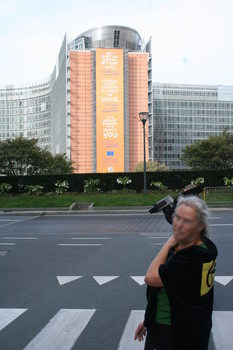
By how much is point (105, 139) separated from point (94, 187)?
74.8 meters

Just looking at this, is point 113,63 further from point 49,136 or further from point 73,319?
point 73,319

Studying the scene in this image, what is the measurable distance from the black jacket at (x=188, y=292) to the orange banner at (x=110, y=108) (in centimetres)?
10025

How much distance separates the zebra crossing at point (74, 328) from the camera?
398 centimetres

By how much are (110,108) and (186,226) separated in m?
102

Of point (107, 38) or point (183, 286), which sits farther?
point (107, 38)

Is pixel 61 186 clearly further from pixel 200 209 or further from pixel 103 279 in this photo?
pixel 200 209

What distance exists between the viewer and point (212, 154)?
54.1m

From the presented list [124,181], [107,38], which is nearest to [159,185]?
[124,181]

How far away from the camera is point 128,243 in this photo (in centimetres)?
1093

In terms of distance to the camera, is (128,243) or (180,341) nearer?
(180,341)

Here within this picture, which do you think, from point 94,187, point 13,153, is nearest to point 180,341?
point 94,187

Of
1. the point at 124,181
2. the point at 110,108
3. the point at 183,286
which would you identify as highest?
the point at 110,108

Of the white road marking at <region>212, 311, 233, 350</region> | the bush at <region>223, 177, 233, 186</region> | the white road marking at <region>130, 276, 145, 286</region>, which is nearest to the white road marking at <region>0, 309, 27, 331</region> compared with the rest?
the white road marking at <region>130, 276, 145, 286</region>

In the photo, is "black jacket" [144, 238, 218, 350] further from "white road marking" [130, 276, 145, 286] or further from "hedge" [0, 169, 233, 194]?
"hedge" [0, 169, 233, 194]
